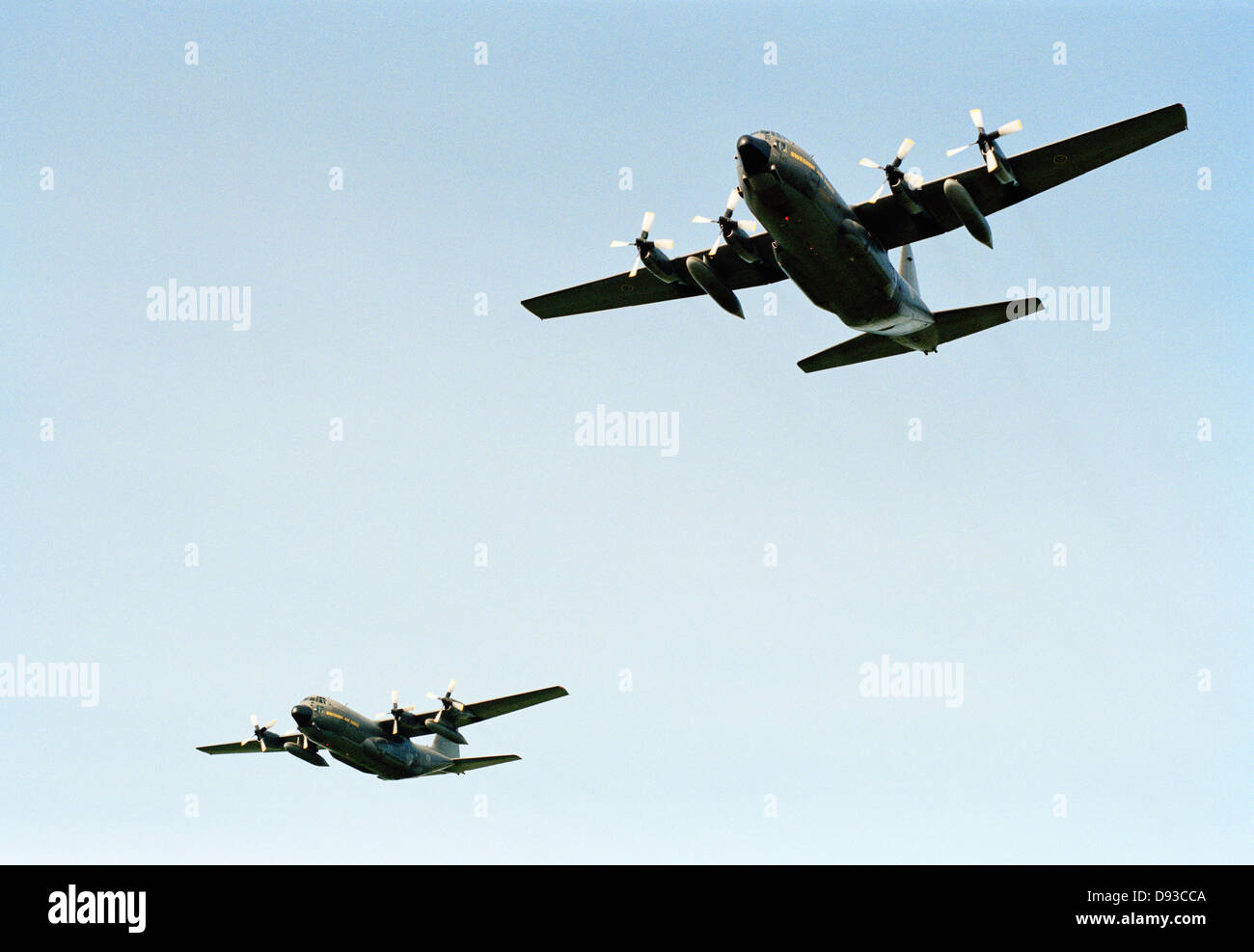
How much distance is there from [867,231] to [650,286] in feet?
27.5

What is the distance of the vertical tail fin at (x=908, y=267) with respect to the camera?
37406 millimetres

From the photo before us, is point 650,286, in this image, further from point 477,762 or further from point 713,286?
point 477,762

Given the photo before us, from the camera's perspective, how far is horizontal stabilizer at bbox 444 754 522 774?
55.6 metres

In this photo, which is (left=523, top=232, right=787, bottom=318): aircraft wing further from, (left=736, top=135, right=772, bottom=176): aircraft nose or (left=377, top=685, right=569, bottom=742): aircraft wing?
(left=377, top=685, right=569, bottom=742): aircraft wing

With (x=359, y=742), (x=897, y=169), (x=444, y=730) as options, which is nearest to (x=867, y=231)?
(x=897, y=169)

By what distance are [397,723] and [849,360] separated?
28888mm

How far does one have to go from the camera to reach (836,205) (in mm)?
32312

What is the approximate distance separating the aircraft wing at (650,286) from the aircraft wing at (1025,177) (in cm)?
391

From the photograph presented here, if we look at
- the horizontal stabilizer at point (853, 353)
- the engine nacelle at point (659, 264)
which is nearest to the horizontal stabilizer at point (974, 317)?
the horizontal stabilizer at point (853, 353)

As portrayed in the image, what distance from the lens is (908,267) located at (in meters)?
37.6

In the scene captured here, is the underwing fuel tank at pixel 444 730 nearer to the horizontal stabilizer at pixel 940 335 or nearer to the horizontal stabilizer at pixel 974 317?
the horizontal stabilizer at pixel 940 335

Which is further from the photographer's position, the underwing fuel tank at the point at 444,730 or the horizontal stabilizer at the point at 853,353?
the underwing fuel tank at the point at 444,730
